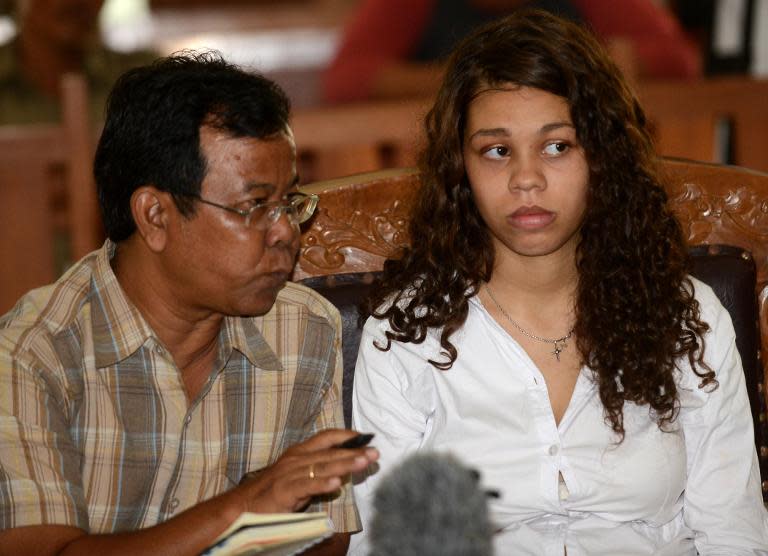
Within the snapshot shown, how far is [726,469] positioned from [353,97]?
3225 mm

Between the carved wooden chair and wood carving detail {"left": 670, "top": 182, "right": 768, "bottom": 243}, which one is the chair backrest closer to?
the carved wooden chair

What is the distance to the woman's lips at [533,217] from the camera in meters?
1.90

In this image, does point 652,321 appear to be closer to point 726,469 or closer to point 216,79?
point 726,469

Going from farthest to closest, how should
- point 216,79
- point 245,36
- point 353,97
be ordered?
point 245,36 < point 353,97 < point 216,79

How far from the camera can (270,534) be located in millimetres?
1545

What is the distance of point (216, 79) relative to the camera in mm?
1876

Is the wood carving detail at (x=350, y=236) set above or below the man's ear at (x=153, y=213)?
below

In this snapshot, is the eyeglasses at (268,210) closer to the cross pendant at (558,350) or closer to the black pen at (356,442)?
the black pen at (356,442)

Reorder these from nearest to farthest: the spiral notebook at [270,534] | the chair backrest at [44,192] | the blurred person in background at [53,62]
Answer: the spiral notebook at [270,534], the chair backrest at [44,192], the blurred person in background at [53,62]

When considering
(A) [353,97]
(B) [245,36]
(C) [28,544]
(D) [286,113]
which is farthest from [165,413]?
(B) [245,36]

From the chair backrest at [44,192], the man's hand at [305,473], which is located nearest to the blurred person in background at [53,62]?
the chair backrest at [44,192]

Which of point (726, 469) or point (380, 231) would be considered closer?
point (726, 469)

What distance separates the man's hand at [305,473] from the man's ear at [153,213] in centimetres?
45

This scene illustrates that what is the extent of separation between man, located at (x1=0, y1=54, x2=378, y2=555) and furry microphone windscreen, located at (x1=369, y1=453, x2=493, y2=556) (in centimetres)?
63
